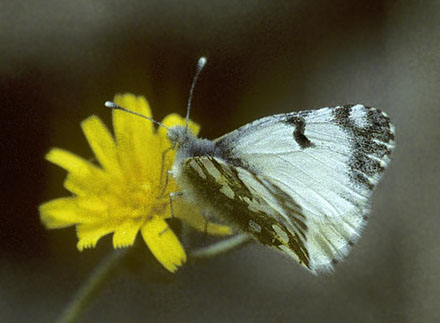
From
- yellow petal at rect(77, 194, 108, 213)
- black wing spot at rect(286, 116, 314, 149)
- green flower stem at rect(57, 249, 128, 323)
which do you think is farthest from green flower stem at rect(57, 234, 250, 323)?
black wing spot at rect(286, 116, 314, 149)

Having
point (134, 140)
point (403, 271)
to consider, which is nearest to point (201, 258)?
point (134, 140)

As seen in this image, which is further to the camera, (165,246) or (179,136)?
(179,136)

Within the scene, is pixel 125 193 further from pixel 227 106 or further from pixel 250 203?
pixel 227 106

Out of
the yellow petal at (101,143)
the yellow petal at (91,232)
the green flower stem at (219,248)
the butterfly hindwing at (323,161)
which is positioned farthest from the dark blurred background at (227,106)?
the butterfly hindwing at (323,161)

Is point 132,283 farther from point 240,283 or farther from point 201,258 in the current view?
point 201,258

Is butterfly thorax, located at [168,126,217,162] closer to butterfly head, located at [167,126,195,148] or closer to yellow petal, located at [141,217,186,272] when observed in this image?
butterfly head, located at [167,126,195,148]

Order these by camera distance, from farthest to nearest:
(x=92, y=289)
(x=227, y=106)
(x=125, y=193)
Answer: (x=227, y=106) → (x=125, y=193) → (x=92, y=289)

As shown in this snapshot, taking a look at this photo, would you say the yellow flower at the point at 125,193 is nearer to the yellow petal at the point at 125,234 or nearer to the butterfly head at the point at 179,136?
the yellow petal at the point at 125,234

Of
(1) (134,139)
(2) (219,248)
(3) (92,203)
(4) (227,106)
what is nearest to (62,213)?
(3) (92,203)
